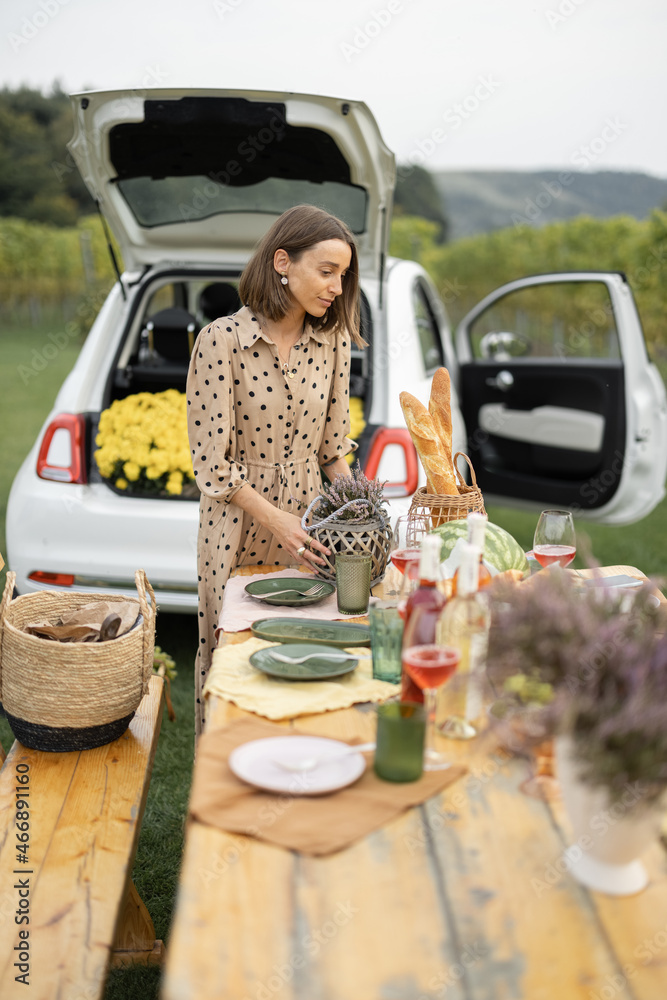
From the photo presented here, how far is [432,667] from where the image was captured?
1.44 m

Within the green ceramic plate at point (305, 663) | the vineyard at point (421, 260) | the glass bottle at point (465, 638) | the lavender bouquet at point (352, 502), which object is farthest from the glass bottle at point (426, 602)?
the vineyard at point (421, 260)

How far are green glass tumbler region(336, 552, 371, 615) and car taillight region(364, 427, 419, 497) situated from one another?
144 cm

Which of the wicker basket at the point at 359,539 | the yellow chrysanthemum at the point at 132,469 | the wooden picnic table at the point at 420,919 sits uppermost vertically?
the wicker basket at the point at 359,539

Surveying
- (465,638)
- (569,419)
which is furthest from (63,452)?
(569,419)

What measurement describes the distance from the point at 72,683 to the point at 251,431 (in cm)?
78

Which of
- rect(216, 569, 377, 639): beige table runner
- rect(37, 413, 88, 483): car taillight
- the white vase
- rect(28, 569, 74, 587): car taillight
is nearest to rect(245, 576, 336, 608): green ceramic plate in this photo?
rect(216, 569, 377, 639): beige table runner

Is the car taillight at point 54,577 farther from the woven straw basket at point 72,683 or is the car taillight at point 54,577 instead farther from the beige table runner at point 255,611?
the beige table runner at point 255,611

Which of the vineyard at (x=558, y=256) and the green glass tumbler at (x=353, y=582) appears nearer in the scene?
the green glass tumbler at (x=353, y=582)

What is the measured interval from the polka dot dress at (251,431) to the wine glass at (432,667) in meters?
0.98

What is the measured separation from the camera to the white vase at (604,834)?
3.74 ft

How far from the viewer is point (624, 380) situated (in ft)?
15.4

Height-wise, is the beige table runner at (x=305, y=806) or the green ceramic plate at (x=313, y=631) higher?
the beige table runner at (x=305, y=806)

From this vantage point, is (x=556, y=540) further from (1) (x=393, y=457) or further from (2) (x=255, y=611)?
(1) (x=393, y=457)

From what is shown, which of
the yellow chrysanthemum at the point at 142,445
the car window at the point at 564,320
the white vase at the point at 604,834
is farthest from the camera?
the car window at the point at 564,320
